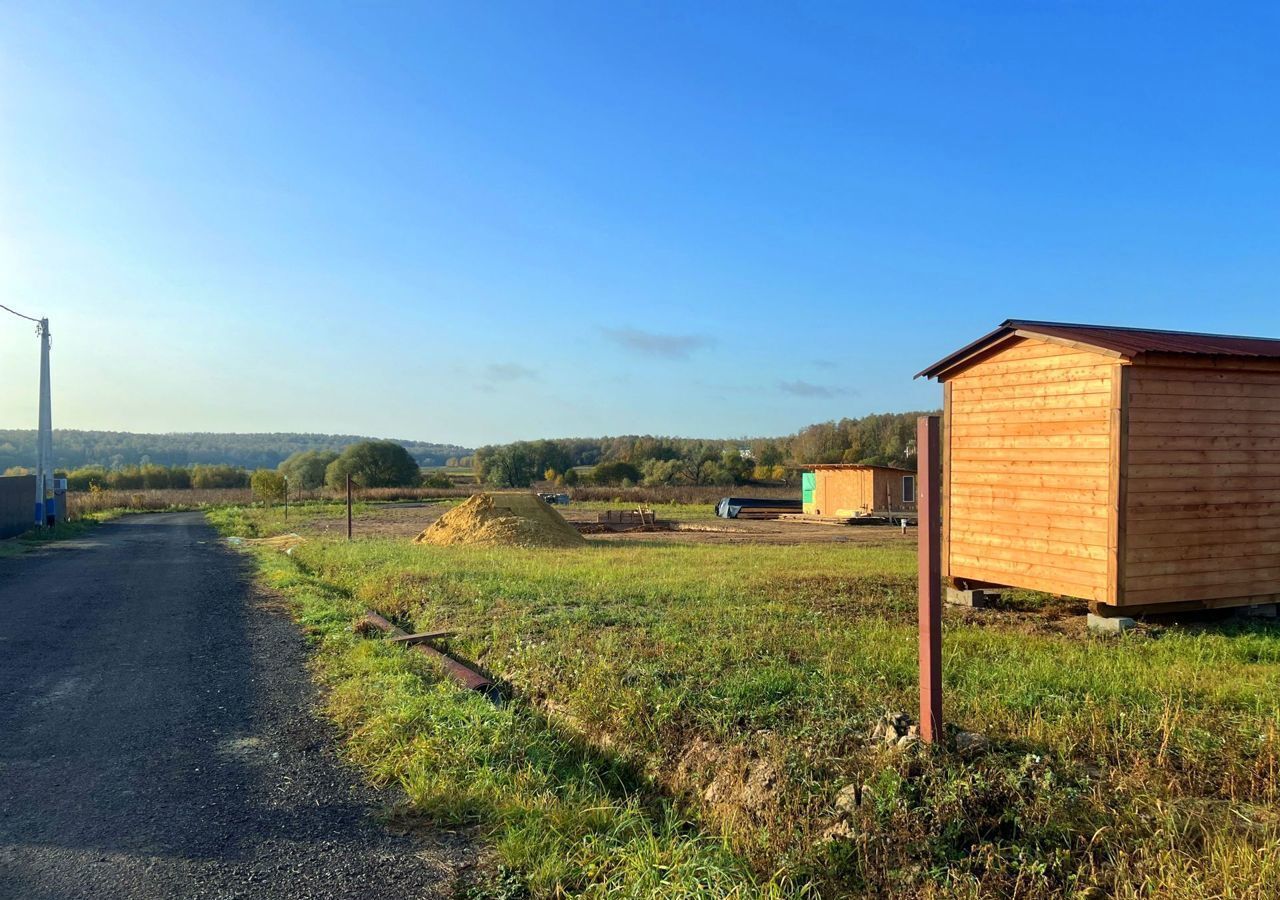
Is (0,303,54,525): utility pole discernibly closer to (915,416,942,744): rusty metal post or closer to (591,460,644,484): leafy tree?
(915,416,942,744): rusty metal post

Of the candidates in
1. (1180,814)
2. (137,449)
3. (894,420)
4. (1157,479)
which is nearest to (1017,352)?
(1157,479)

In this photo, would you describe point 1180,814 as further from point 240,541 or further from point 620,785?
point 240,541

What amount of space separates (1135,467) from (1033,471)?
1285 millimetres

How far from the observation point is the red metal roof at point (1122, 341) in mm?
9477

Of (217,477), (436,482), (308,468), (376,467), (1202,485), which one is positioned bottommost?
(436,482)

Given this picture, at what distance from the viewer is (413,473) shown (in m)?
83.7

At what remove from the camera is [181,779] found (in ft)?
17.1

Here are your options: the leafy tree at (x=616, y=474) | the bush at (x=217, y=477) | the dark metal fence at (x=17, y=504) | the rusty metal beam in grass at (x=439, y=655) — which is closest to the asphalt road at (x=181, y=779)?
the rusty metal beam in grass at (x=439, y=655)

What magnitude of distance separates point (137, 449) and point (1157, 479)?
18402 cm

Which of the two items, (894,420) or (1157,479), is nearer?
(1157,479)

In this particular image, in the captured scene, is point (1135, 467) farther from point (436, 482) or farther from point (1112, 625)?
point (436, 482)

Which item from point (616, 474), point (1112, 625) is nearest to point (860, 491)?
point (1112, 625)

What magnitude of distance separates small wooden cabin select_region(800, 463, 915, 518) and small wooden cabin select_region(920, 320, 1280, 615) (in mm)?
26204

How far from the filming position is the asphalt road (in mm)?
3955
